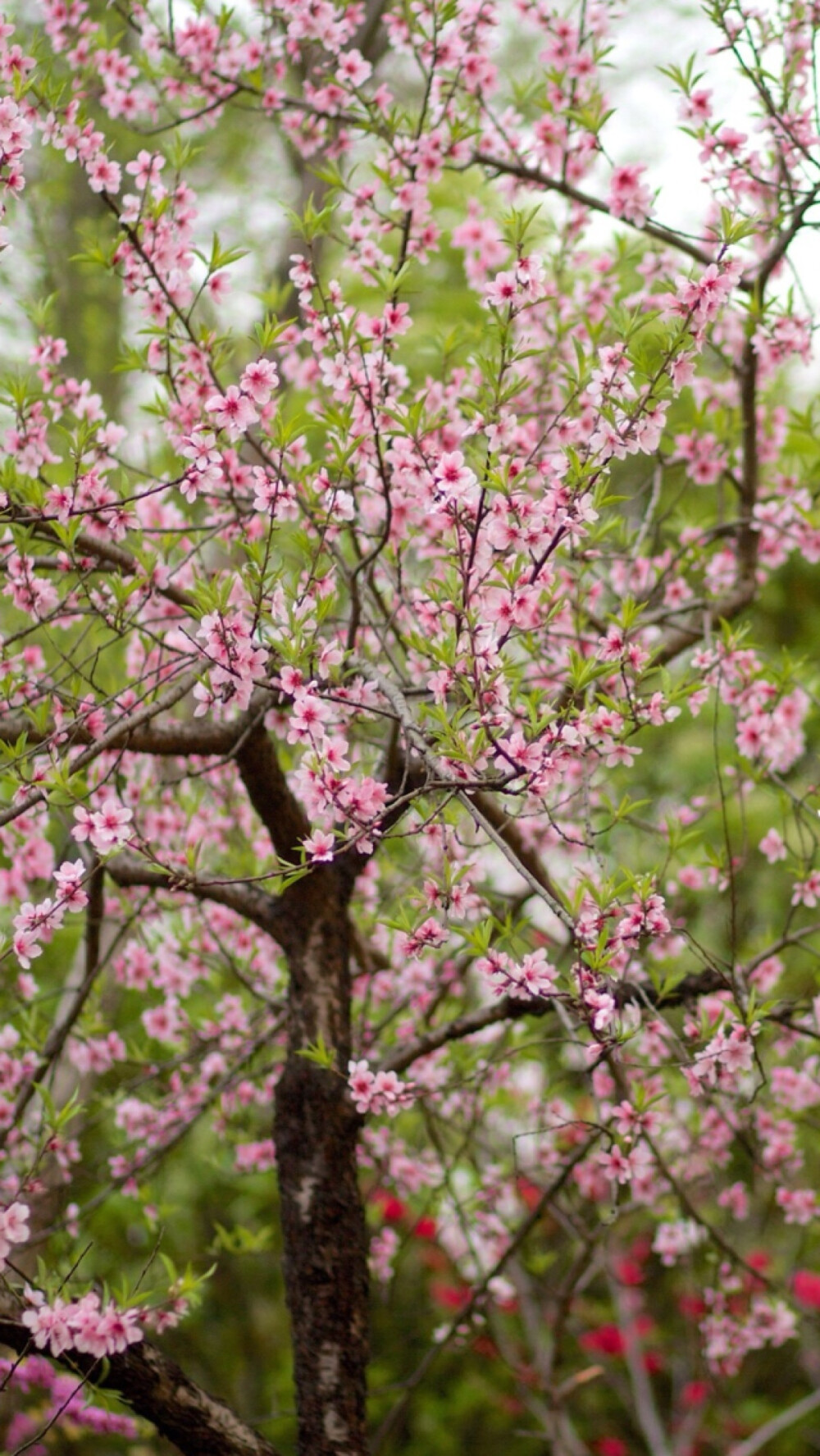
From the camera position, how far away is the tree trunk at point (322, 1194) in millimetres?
2465

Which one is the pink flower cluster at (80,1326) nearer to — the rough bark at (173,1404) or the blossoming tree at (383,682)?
the blossoming tree at (383,682)

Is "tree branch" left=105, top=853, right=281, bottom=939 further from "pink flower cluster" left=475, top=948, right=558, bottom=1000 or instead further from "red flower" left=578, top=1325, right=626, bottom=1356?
"red flower" left=578, top=1325, right=626, bottom=1356

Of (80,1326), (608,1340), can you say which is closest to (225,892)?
(80,1326)

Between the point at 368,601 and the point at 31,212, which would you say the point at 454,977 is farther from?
the point at 31,212

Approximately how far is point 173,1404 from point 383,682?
141 centimetres

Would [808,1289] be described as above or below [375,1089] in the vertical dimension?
above

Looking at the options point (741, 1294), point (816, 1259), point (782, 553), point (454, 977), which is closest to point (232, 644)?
point (454, 977)

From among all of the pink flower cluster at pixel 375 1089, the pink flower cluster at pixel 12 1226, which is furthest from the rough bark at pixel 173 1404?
the pink flower cluster at pixel 375 1089

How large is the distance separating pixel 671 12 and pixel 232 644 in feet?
23.5

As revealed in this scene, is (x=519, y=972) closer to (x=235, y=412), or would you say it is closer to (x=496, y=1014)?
(x=496, y=1014)

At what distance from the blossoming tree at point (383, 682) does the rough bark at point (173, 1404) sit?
1 cm

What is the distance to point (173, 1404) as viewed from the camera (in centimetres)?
222

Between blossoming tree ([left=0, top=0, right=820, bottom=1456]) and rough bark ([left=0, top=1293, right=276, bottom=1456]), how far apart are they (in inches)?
0.4

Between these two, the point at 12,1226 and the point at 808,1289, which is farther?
the point at 808,1289
